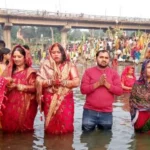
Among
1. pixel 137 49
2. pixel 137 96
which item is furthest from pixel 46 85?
pixel 137 49

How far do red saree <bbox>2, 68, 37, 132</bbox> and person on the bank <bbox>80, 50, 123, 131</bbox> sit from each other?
0.77 meters

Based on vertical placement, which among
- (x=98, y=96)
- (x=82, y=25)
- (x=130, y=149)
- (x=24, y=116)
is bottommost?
(x=130, y=149)

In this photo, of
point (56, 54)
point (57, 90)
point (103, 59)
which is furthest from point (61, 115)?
point (103, 59)

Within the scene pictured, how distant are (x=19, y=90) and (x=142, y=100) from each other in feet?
5.91

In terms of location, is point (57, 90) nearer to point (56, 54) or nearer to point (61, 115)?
point (61, 115)

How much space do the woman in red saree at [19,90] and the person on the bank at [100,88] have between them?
0.78 metres

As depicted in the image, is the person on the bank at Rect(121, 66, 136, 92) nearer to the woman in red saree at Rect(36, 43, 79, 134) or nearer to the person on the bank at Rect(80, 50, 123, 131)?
the person on the bank at Rect(80, 50, 123, 131)

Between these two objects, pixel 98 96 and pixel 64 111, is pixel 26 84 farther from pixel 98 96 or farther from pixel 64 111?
pixel 98 96

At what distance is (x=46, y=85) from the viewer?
4.88 metres

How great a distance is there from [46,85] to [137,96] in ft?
4.46

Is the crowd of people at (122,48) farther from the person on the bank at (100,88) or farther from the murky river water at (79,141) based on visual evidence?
the person on the bank at (100,88)

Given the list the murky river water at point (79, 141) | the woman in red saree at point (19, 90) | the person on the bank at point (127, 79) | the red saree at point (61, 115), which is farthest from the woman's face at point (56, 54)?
the person on the bank at point (127, 79)

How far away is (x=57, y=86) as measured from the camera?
494 cm

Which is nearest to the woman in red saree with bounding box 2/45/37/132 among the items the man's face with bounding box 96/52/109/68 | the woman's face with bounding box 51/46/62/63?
the woman's face with bounding box 51/46/62/63
